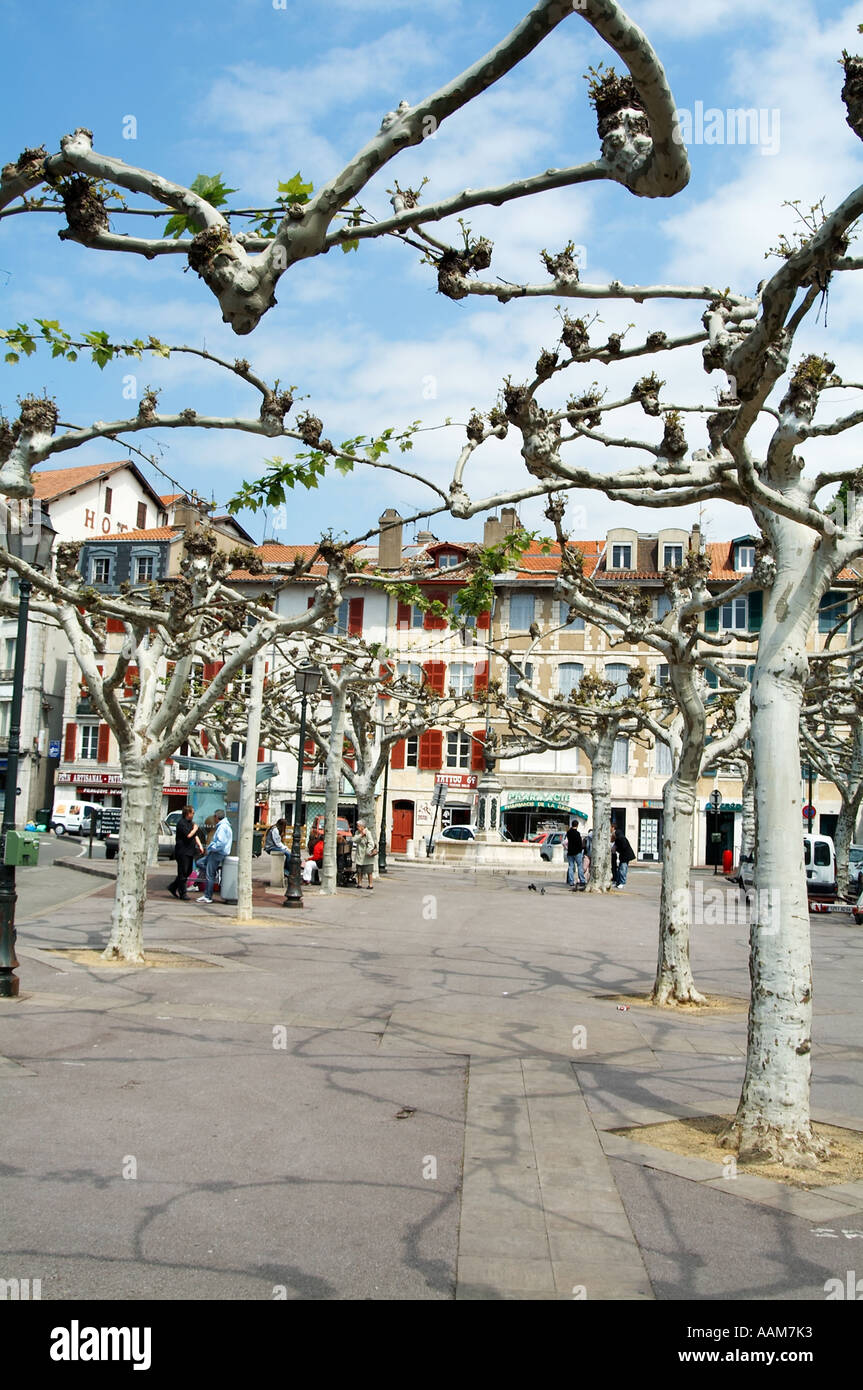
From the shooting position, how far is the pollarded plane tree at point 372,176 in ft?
12.5

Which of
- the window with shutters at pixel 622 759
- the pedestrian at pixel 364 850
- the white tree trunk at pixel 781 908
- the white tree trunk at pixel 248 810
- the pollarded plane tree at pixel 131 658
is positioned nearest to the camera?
the white tree trunk at pixel 781 908

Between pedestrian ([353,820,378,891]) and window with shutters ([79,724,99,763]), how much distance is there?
1304 inches

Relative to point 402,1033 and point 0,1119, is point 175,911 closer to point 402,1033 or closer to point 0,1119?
point 402,1033

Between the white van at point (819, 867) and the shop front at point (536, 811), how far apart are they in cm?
1662

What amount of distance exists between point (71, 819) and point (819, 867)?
3466 cm

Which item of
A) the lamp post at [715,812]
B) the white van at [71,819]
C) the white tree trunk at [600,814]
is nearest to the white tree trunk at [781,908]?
the white tree trunk at [600,814]

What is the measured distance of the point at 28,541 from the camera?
1112 cm

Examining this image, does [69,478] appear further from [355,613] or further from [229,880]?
[229,880]

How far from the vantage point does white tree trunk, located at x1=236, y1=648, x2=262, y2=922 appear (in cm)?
1961

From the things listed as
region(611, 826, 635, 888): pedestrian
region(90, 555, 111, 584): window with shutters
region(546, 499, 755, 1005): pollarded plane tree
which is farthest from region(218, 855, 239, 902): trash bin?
region(90, 555, 111, 584): window with shutters

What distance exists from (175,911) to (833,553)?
1614 cm

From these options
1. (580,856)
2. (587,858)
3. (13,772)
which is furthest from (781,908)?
(587,858)

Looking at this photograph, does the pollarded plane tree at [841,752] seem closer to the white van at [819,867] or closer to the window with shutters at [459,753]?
the white van at [819,867]
